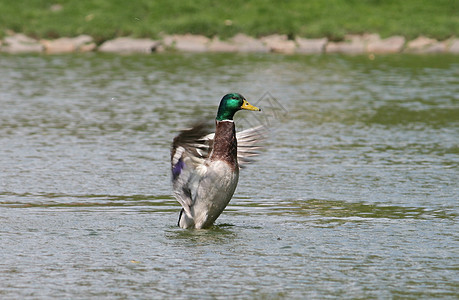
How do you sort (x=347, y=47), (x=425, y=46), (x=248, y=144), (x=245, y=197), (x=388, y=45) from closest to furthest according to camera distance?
(x=248, y=144) → (x=245, y=197) → (x=425, y=46) → (x=388, y=45) → (x=347, y=47)

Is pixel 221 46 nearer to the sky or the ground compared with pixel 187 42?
nearer to the ground

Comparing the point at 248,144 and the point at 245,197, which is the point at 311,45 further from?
the point at 248,144

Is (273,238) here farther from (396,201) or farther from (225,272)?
(396,201)

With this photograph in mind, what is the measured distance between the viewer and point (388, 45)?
92.1ft

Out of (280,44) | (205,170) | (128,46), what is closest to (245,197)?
(205,170)

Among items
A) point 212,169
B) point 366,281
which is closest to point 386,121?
point 212,169

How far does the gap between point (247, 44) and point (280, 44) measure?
3.40 ft

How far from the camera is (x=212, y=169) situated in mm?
8148

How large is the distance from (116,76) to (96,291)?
52.2 ft

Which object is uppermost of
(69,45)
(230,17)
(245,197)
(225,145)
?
(230,17)

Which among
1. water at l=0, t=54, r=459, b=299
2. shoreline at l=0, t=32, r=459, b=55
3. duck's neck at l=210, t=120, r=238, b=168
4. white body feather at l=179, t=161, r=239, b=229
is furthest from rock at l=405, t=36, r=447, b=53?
white body feather at l=179, t=161, r=239, b=229

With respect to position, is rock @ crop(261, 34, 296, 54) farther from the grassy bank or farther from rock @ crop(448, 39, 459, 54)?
rock @ crop(448, 39, 459, 54)

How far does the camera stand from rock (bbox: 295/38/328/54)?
28.3 m

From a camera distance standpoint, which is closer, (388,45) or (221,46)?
(388,45)
